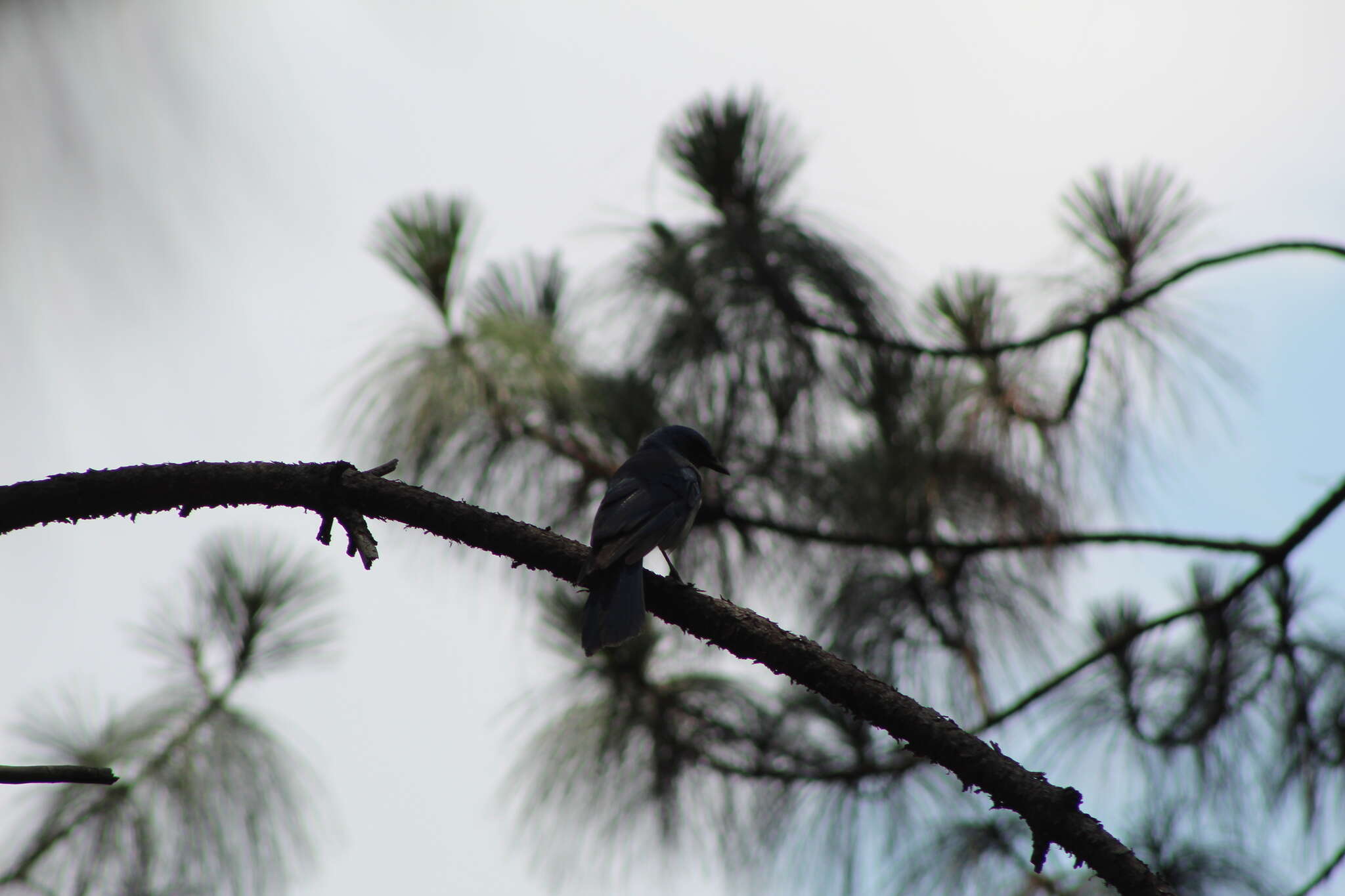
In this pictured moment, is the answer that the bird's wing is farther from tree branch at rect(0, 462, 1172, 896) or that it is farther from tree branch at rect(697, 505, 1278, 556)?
tree branch at rect(697, 505, 1278, 556)

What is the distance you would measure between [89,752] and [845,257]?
3591 millimetres

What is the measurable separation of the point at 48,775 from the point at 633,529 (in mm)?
1434

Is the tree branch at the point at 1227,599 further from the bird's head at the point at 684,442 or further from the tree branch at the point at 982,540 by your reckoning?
the bird's head at the point at 684,442

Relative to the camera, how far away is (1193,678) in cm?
501

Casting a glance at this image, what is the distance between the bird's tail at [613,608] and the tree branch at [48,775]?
103cm

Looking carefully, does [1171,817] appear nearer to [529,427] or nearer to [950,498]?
[950,498]

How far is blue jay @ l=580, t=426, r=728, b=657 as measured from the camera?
2631 millimetres

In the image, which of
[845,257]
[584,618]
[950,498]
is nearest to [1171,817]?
[950,498]

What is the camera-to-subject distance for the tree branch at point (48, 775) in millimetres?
1751

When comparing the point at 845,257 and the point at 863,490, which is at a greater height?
the point at 845,257

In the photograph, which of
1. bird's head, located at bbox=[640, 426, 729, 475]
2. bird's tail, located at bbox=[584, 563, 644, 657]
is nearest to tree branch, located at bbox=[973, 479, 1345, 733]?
bird's head, located at bbox=[640, 426, 729, 475]

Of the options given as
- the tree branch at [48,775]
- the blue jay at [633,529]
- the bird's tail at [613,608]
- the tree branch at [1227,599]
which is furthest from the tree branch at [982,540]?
the tree branch at [48,775]

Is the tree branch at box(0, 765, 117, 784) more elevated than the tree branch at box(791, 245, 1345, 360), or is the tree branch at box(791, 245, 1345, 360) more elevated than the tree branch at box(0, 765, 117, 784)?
the tree branch at box(791, 245, 1345, 360)

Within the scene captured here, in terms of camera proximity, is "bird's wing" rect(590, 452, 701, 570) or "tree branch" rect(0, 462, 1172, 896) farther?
"bird's wing" rect(590, 452, 701, 570)
